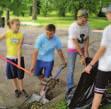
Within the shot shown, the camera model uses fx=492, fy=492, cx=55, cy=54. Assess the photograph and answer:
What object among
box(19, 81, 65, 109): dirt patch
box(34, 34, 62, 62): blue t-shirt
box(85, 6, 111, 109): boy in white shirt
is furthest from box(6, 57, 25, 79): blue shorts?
box(85, 6, 111, 109): boy in white shirt

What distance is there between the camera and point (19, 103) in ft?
29.0

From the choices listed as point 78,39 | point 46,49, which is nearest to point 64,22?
point 46,49

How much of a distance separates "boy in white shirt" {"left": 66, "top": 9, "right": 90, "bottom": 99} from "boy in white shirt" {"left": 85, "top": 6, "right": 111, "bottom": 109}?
1187 millimetres

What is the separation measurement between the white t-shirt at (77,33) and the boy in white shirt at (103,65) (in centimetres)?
153

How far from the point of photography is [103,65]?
6.86 metres

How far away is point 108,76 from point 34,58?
200 centimetres

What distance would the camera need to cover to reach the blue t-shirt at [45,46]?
8633 millimetres

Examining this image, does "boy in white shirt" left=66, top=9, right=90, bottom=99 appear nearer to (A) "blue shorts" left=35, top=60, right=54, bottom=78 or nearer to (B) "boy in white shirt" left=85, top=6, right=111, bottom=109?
(A) "blue shorts" left=35, top=60, right=54, bottom=78

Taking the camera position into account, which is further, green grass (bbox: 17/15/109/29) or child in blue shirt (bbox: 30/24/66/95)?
green grass (bbox: 17/15/109/29)

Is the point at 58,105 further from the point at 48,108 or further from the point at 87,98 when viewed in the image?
the point at 87,98

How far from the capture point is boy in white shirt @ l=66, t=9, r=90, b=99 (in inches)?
326

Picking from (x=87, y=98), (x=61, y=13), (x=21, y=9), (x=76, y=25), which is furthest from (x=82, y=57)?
(x=61, y=13)

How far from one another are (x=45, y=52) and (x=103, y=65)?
2.11 metres

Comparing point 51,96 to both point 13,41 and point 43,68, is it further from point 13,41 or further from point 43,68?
point 13,41
